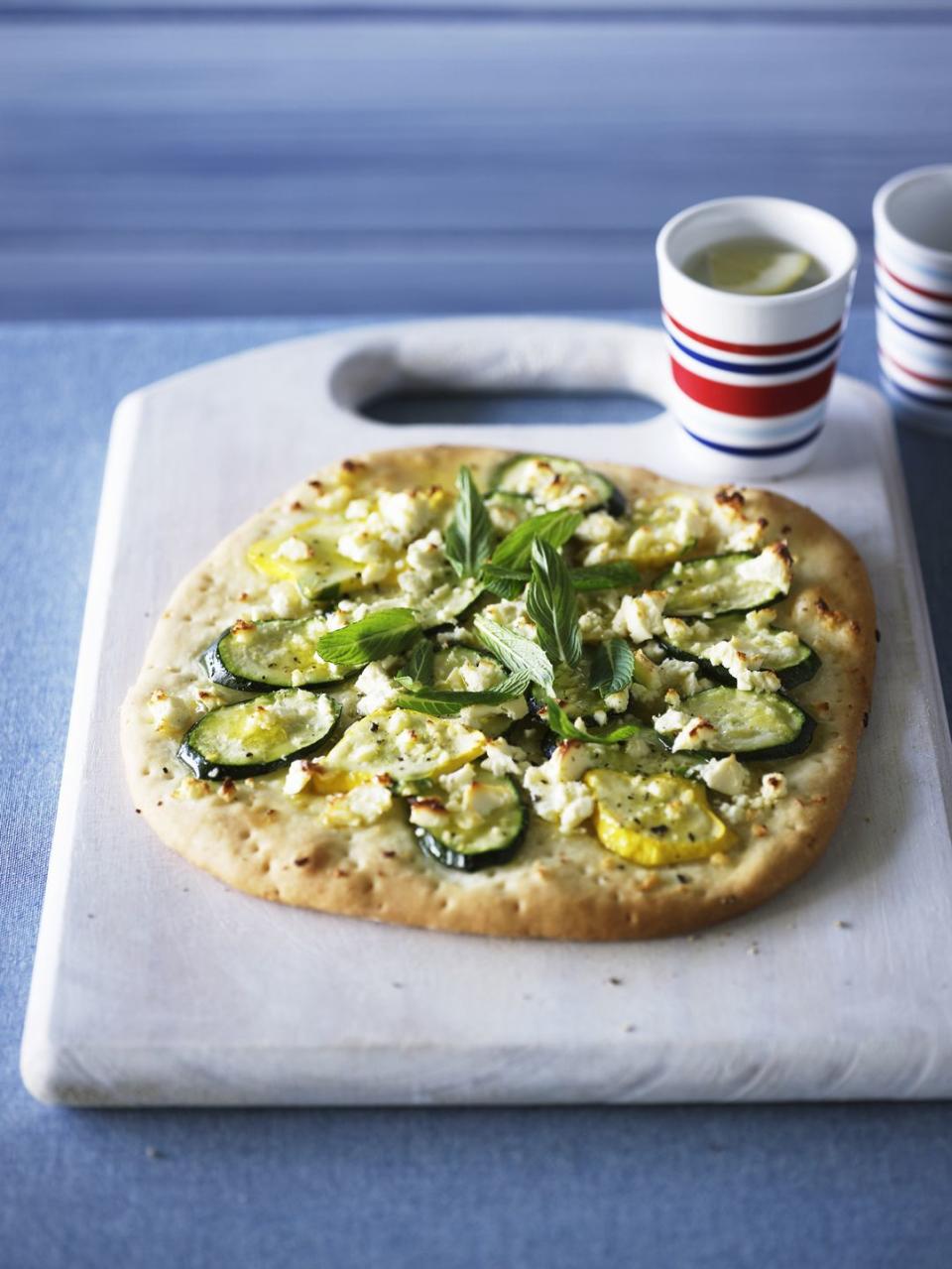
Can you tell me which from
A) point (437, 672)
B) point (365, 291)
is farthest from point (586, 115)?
point (437, 672)

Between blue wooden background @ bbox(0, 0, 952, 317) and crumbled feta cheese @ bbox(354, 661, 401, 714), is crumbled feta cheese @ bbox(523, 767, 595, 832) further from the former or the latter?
blue wooden background @ bbox(0, 0, 952, 317)

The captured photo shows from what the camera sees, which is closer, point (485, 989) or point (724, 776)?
point (485, 989)

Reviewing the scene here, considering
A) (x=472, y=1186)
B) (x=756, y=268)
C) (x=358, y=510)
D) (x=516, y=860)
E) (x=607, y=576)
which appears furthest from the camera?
(x=756, y=268)

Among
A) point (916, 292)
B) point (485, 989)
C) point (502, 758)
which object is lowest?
point (485, 989)

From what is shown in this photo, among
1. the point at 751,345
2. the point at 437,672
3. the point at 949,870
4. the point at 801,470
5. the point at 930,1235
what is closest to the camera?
the point at 930,1235

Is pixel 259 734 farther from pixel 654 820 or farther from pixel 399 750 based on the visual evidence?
pixel 654 820

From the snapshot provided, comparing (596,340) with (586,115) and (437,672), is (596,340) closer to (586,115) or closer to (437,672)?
(437,672)

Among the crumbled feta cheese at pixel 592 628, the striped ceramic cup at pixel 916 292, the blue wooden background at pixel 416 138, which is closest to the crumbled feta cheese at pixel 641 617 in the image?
the crumbled feta cheese at pixel 592 628

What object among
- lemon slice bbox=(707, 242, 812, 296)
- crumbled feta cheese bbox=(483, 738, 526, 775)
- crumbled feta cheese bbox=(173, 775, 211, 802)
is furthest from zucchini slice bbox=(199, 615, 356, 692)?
lemon slice bbox=(707, 242, 812, 296)

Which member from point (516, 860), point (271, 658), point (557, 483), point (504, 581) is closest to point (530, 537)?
point (504, 581)
